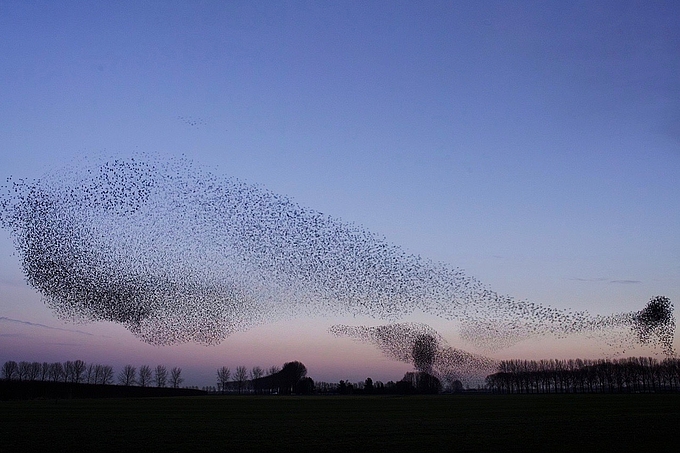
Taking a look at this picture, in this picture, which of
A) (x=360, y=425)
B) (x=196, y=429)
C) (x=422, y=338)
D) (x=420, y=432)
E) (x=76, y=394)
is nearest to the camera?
(x=420, y=432)

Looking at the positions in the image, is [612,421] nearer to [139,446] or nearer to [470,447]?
[470,447]

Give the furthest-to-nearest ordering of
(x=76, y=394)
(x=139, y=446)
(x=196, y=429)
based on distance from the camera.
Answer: (x=76, y=394)
(x=196, y=429)
(x=139, y=446)

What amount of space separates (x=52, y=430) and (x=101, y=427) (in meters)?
3.52

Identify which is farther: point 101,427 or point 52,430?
point 101,427

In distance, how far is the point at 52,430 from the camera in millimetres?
37719

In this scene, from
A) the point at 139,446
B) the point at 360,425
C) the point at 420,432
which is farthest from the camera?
the point at 360,425

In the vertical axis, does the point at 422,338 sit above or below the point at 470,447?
above

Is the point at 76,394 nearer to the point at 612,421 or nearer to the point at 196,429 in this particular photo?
the point at 196,429

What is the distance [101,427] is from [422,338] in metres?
147

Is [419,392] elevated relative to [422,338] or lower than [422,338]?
lower

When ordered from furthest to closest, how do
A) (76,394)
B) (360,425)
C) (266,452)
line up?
(76,394) → (360,425) → (266,452)

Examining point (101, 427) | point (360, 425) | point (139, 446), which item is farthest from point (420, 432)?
point (101, 427)

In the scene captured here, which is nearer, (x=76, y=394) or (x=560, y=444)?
(x=560, y=444)

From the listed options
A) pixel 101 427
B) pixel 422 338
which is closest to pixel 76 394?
pixel 422 338
